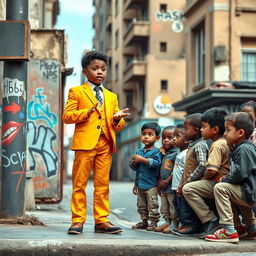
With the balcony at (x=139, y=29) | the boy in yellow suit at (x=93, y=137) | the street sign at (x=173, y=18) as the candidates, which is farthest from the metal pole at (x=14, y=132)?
the street sign at (x=173, y=18)

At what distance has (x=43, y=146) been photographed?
11562mm

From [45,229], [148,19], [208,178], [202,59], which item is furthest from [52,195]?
[148,19]

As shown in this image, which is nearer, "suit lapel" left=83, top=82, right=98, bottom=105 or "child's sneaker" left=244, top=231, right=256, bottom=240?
"child's sneaker" left=244, top=231, right=256, bottom=240

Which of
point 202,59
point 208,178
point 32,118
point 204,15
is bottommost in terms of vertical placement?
point 208,178

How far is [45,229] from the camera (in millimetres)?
6484

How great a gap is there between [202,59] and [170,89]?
52.1 ft

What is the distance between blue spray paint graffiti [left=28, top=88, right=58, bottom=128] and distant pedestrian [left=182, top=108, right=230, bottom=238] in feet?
19.2

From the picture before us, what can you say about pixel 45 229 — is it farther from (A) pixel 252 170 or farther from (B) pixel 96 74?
(A) pixel 252 170

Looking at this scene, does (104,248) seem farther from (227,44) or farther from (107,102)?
(227,44)

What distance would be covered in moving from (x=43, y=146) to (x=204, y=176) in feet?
19.7

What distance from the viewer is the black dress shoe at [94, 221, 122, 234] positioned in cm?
625

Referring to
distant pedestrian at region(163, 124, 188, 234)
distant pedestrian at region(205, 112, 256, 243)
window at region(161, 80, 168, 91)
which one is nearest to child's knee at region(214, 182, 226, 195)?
distant pedestrian at region(205, 112, 256, 243)

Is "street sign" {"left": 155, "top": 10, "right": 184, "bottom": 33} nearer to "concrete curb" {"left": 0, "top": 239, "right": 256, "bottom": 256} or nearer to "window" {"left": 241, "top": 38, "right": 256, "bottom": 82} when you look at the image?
"window" {"left": 241, "top": 38, "right": 256, "bottom": 82}

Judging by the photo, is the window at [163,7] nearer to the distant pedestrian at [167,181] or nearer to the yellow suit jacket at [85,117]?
the distant pedestrian at [167,181]
